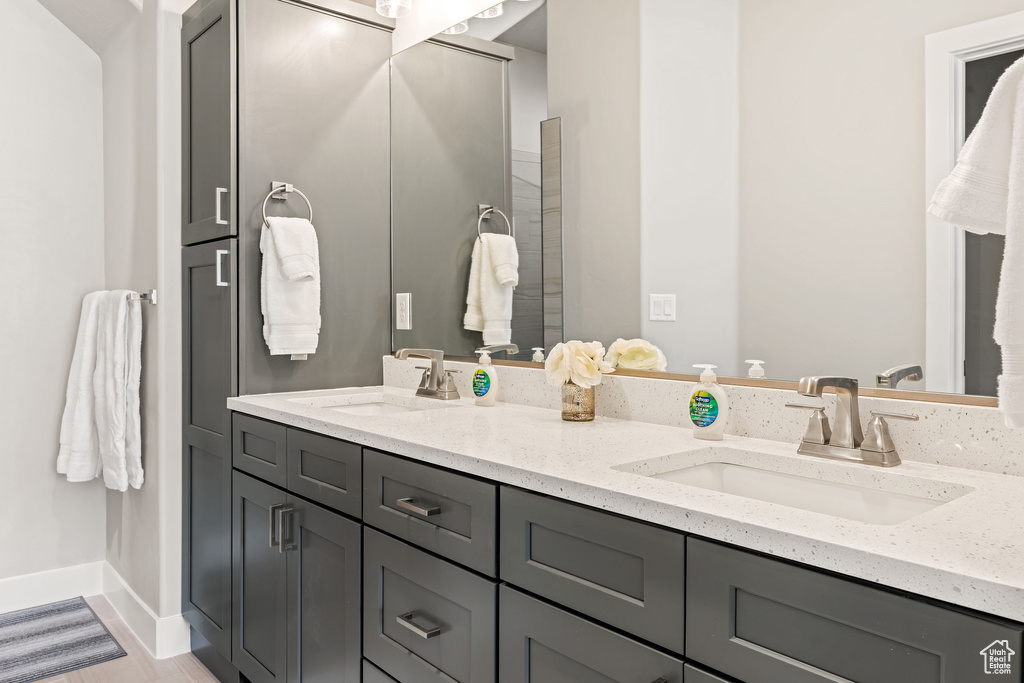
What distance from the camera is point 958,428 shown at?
1115 millimetres

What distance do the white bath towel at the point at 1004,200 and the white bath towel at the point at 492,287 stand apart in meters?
1.23

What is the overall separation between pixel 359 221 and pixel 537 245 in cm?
74

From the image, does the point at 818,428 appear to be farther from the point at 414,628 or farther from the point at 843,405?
the point at 414,628

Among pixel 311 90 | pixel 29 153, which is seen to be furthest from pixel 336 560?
pixel 29 153

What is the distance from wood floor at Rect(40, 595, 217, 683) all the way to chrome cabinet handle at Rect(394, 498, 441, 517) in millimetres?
1352

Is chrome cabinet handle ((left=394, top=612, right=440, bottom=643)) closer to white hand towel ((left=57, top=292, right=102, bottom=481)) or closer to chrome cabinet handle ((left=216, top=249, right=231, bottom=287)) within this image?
chrome cabinet handle ((left=216, top=249, right=231, bottom=287))

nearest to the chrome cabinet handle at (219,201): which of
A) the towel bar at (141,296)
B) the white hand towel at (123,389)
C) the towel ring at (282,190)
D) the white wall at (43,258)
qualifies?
the towel ring at (282,190)

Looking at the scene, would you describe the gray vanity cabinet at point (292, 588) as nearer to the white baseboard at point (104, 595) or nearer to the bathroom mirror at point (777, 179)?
the white baseboard at point (104, 595)

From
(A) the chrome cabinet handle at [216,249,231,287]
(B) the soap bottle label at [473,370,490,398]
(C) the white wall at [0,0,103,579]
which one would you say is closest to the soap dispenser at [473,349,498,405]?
(B) the soap bottle label at [473,370,490,398]

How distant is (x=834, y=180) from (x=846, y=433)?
18.1 inches

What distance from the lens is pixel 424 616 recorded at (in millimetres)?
1332

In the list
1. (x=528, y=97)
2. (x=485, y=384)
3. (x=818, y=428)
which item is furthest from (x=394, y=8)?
(x=818, y=428)

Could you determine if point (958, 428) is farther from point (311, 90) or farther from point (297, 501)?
point (311, 90)

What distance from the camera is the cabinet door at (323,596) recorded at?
1.55 metres
